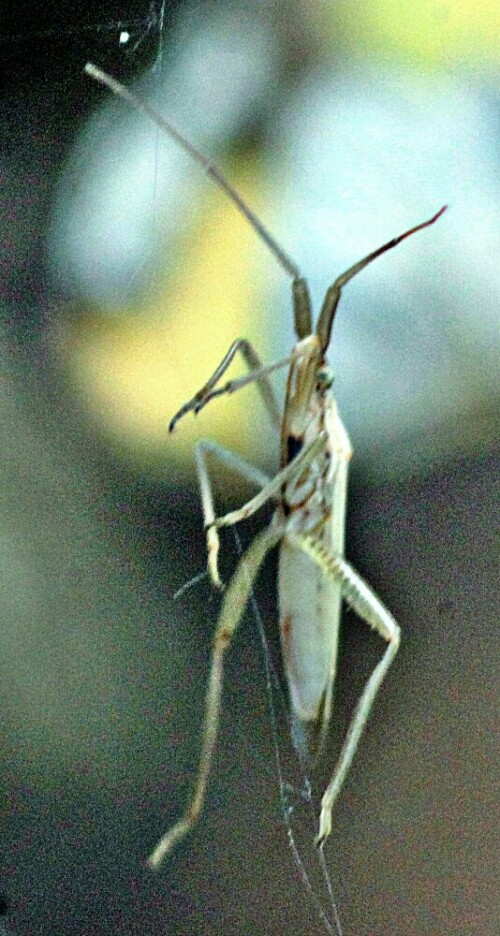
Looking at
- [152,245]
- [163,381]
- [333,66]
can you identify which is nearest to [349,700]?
[163,381]

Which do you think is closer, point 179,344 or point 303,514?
point 303,514

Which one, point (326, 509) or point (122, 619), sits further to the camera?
point (122, 619)

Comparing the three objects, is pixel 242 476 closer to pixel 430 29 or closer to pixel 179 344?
pixel 179 344

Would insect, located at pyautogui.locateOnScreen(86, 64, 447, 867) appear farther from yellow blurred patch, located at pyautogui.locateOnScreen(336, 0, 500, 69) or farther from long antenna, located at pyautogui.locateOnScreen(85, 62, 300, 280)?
yellow blurred patch, located at pyautogui.locateOnScreen(336, 0, 500, 69)

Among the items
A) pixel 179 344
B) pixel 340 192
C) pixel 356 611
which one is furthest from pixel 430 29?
pixel 356 611

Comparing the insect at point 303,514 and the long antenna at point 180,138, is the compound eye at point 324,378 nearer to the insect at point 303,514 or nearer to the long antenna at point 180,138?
the insect at point 303,514

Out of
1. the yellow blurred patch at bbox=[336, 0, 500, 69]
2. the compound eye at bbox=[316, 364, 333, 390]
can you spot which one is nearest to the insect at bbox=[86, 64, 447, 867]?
the compound eye at bbox=[316, 364, 333, 390]

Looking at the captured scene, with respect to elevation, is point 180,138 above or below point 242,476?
above

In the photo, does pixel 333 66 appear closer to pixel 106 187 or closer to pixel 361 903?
pixel 106 187
